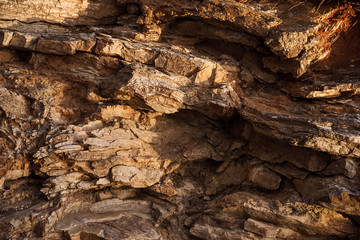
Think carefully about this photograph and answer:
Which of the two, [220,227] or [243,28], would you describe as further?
[243,28]

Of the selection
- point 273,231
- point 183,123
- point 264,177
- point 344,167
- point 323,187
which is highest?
point 183,123

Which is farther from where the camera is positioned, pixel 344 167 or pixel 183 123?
pixel 183 123

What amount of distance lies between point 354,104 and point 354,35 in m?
2.97

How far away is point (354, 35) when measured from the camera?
28.9 ft

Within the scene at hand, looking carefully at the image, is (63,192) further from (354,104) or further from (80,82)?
(354,104)

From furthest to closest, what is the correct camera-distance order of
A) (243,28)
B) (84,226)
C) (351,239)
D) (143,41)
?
(143,41), (243,28), (84,226), (351,239)

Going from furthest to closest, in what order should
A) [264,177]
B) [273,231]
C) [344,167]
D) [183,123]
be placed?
1. [183,123]
2. [264,177]
3. [273,231]
4. [344,167]

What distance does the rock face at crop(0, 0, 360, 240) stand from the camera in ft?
24.1

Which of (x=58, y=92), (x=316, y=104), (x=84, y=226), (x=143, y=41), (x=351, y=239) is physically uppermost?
(x=143, y=41)

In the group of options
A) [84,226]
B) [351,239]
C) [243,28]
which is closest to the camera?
[351,239]

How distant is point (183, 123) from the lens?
31.1ft

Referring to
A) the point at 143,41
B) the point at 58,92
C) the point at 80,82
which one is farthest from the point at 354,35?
the point at 58,92

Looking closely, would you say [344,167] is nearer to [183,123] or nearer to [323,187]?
[323,187]

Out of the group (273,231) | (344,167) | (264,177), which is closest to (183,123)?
(264,177)
